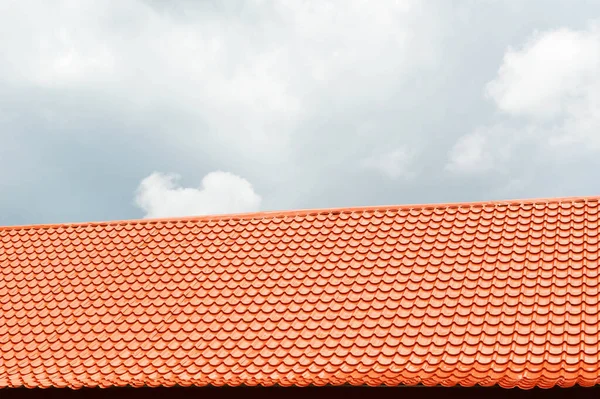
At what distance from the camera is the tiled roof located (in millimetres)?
8367

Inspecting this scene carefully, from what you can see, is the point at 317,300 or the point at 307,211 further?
the point at 307,211

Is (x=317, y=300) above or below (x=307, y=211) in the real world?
below

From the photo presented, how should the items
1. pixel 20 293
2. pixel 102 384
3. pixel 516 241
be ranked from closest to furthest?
pixel 102 384, pixel 516 241, pixel 20 293

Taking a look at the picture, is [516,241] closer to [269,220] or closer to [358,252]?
[358,252]

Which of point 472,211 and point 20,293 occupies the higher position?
point 472,211

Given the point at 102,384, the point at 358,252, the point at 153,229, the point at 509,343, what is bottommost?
the point at 102,384

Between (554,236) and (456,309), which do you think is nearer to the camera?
(456,309)

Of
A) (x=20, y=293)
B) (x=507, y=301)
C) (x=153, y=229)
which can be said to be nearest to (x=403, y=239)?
(x=507, y=301)

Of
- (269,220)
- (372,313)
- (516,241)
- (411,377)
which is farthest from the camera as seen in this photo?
(269,220)

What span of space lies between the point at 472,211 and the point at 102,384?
5.90m

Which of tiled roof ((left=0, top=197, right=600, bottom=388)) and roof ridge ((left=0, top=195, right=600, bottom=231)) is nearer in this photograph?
tiled roof ((left=0, top=197, right=600, bottom=388))

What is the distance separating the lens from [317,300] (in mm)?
9836

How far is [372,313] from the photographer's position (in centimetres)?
937

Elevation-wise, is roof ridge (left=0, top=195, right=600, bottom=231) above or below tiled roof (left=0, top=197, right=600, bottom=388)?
above
